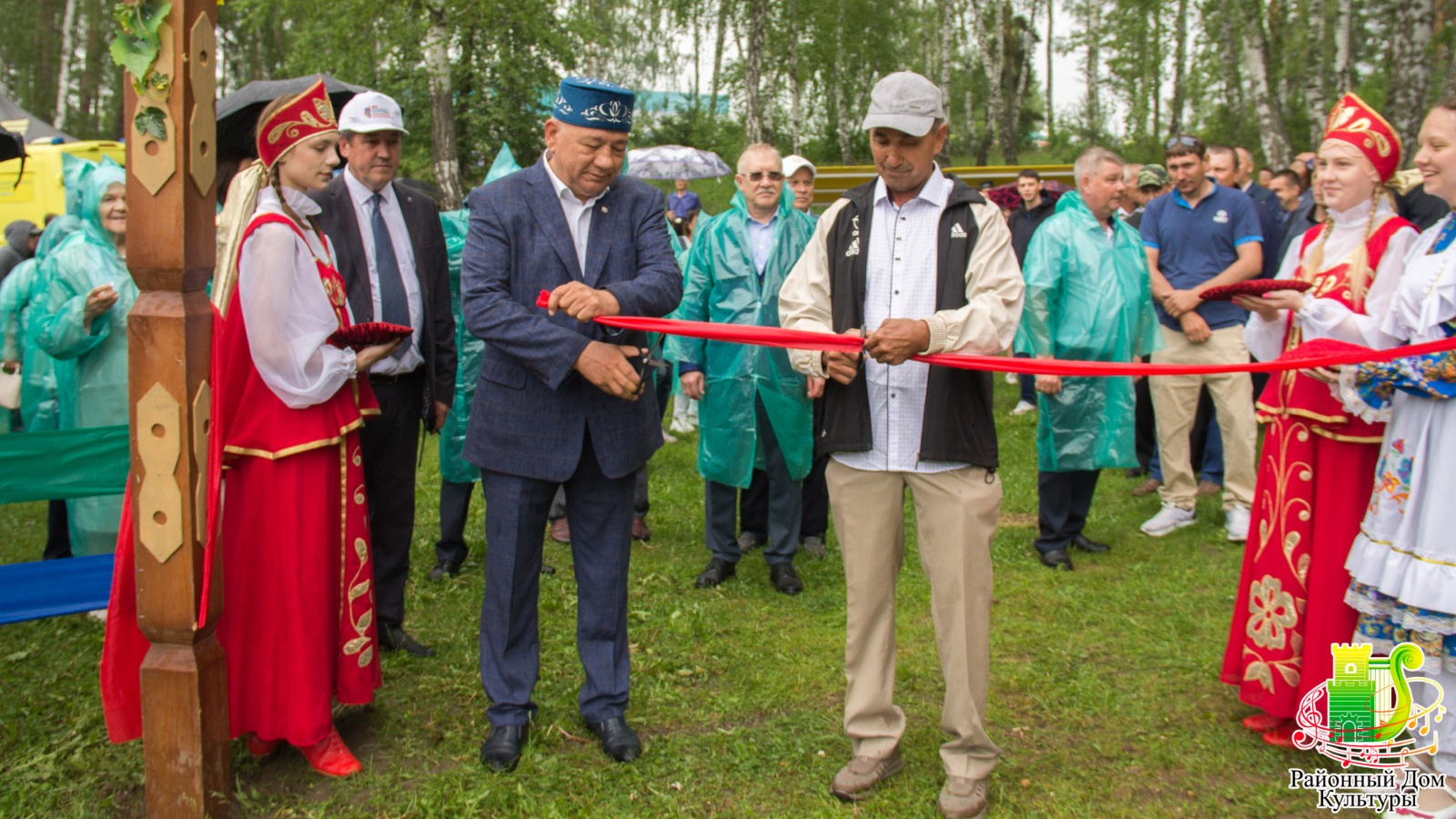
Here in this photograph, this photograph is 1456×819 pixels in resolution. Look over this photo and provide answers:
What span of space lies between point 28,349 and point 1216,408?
683cm

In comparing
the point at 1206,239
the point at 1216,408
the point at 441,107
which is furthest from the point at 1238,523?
the point at 441,107

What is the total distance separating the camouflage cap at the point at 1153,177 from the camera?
339 inches

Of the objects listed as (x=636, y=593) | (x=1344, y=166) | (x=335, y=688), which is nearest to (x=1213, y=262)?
(x=1344, y=166)

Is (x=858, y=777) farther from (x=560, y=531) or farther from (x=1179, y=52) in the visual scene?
(x=1179, y=52)

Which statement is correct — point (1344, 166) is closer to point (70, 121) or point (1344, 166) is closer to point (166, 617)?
point (166, 617)

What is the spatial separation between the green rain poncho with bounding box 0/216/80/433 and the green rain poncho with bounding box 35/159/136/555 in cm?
70

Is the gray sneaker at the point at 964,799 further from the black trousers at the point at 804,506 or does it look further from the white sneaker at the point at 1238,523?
the white sneaker at the point at 1238,523

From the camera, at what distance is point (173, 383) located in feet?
10.1

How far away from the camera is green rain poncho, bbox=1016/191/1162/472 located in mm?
6219

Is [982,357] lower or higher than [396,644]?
higher

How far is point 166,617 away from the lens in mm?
3143

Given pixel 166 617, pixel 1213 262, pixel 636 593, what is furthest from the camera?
pixel 1213 262

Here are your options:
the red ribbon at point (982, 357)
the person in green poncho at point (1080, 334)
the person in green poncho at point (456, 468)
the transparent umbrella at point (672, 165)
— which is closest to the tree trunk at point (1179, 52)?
the transparent umbrella at point (672, 165)

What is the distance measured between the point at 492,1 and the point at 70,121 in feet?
66.4
